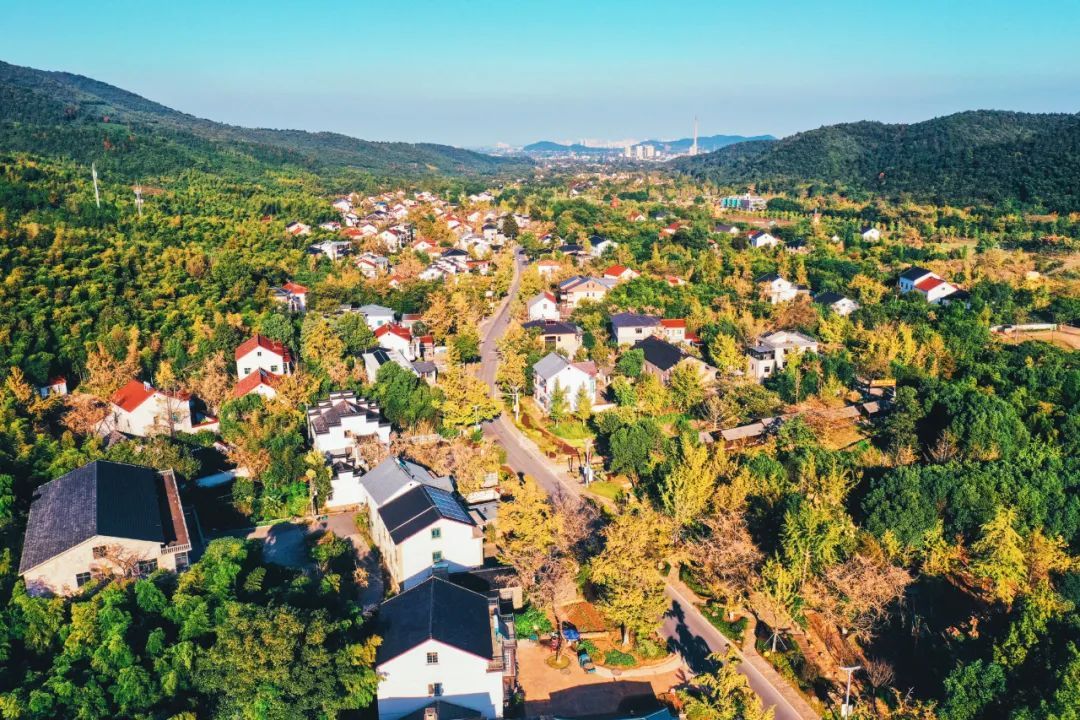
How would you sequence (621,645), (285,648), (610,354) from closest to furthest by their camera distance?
(285,648) < (621,645) < (610,354)

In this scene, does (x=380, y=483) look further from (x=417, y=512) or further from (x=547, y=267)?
(x=547, y=267)

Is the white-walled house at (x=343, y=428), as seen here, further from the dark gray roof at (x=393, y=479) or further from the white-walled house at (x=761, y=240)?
the white-walled house at (x=761, y=240)

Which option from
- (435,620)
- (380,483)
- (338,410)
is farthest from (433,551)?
(338,410)

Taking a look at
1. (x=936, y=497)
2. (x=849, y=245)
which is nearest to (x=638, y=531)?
(x=936, y=497)

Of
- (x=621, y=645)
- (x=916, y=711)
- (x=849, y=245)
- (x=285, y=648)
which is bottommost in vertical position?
(x=621, y=645)

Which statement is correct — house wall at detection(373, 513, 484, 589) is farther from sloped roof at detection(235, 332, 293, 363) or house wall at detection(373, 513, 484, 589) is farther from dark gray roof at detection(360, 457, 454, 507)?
sloped roof at detection(235, 332, 293, 363)

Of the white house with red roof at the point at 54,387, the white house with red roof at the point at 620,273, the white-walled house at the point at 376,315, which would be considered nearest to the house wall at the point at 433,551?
the white house with red roof at the point at 54,387

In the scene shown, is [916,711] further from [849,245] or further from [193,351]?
[849,245]
